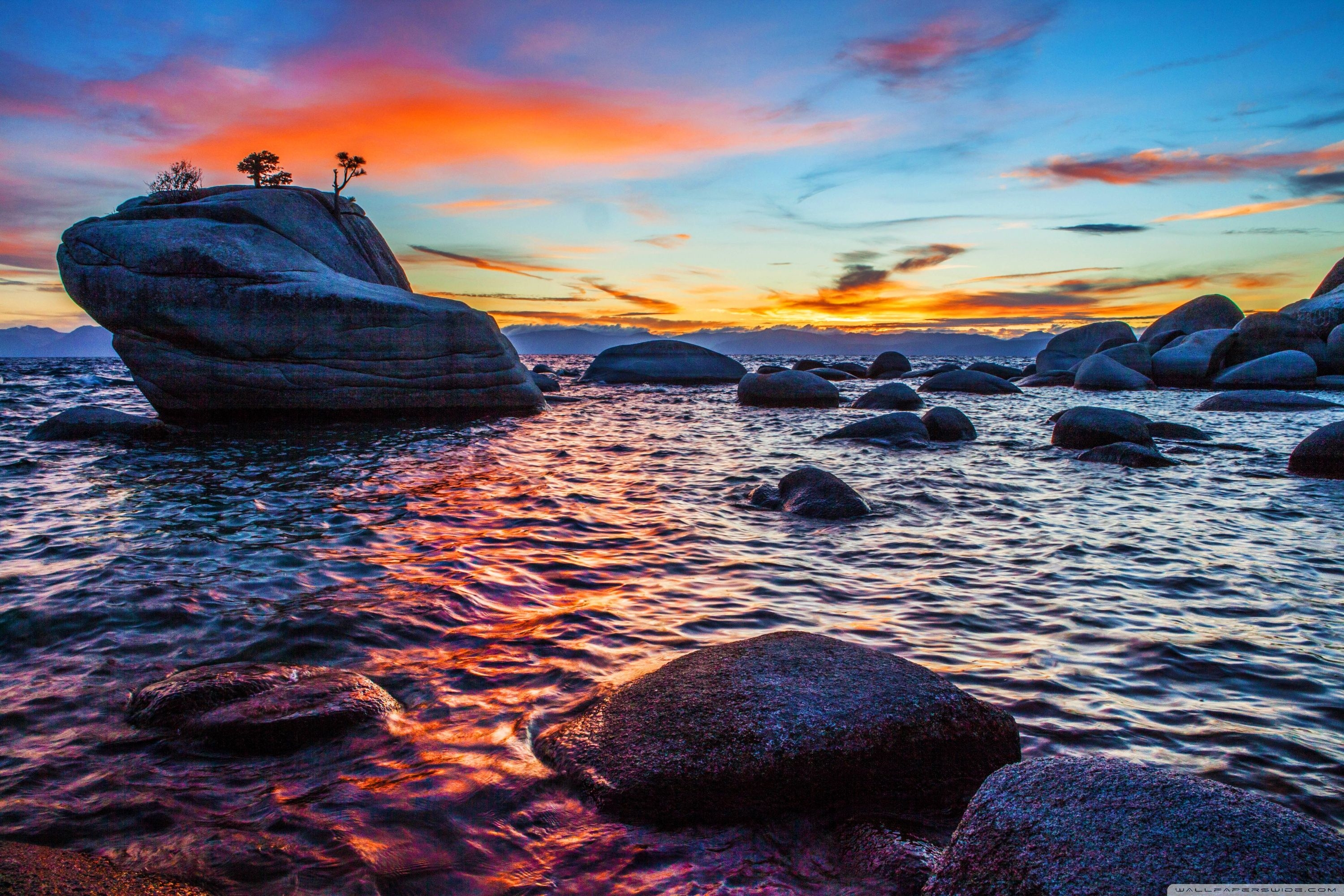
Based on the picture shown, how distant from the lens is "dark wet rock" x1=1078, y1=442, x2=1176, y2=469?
9664 mm

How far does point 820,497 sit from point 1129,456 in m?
5.60

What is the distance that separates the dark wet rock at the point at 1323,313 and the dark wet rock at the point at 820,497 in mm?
29592

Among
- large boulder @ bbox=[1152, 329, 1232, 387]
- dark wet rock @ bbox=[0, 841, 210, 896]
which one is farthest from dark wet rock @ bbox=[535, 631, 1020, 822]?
large boulder @ bbox=[1152, 329, 1232, 387]

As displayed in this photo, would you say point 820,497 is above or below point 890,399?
→ below

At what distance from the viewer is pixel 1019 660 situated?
3758mm

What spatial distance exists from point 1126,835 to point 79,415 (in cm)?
1508

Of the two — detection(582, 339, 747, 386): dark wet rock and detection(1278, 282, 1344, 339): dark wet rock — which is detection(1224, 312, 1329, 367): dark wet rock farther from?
detection(582, 339, 747, 386): dark wet rock

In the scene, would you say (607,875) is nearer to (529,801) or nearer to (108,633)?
(529,801)

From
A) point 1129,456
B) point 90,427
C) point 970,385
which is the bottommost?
point 1129,456

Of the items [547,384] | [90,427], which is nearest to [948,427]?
[90,427]

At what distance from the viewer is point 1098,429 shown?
36.5ft

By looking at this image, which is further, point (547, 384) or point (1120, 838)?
point (547, 384)

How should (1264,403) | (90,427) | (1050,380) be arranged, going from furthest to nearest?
(1050,380), (1264,403), (90,427)

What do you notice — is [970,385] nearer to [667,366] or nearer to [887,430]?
[667,366]
